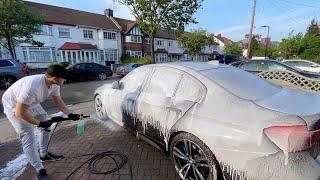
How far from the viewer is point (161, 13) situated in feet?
72.0

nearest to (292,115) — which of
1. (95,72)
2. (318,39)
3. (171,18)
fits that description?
(95,72)

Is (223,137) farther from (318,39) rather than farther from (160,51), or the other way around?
(160,51)

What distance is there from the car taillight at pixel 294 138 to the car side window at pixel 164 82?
5.12ft

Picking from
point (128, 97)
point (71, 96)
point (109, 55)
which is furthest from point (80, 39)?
point (128, 97)

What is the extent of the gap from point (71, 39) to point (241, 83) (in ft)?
98.6

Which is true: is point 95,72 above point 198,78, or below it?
below

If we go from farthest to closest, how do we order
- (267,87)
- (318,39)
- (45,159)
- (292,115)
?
(318,39)
(45,159)
(267,87)
(292,115)

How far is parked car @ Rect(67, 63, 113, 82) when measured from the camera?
Result: 17.7 m

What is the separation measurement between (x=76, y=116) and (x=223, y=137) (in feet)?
6.74

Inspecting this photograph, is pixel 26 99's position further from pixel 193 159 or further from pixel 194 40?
pixel 194 40

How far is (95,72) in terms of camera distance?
18.8 metres

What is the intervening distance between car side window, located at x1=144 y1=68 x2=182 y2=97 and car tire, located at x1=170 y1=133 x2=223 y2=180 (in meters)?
0.71

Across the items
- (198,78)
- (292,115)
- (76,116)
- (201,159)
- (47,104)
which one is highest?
(198,78)

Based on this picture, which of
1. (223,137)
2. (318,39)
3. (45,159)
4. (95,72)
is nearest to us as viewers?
(223,137)
